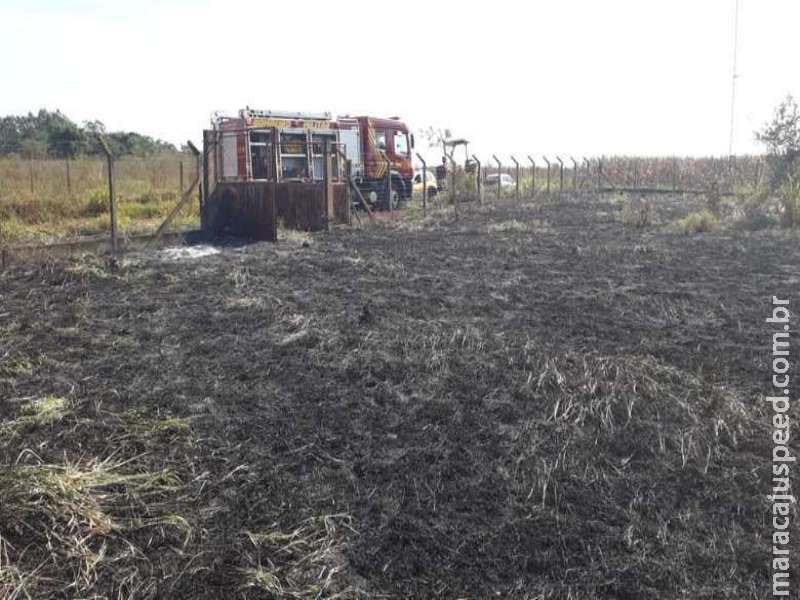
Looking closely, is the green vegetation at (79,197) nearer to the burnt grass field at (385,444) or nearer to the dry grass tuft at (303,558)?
the burnt grass field at (385,444)

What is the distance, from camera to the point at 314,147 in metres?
18.9

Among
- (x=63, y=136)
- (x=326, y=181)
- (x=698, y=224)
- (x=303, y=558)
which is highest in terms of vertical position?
(x=63, y=136)

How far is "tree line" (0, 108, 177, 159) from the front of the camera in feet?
94.2

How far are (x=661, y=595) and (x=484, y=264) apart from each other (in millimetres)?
8039

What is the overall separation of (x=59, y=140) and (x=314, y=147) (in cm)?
1966

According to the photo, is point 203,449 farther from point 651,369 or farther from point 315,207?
point 315,207

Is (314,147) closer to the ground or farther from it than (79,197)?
farther from it

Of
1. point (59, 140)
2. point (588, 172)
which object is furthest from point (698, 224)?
point (59, 140)

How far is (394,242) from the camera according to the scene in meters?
13.3

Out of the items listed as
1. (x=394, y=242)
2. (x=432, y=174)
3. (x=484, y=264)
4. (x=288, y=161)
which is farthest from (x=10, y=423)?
(x=432, y=174)

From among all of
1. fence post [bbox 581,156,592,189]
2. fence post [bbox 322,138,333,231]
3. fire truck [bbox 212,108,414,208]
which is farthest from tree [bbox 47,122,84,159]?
fence post [bbox 581,156,592,189]

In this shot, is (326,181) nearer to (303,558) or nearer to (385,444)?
(385,444)

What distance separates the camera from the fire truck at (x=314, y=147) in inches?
710

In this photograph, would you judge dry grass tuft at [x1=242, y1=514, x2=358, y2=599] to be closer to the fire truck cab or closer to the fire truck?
the fire truck
